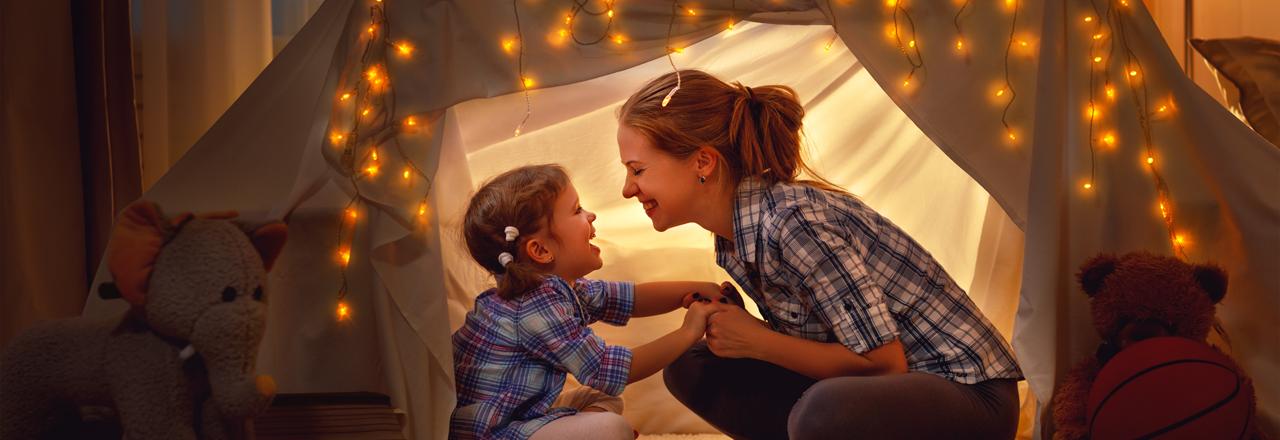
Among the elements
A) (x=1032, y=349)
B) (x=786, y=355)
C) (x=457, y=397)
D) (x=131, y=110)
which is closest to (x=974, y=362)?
(x=1032, y=349)

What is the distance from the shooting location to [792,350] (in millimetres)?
1884

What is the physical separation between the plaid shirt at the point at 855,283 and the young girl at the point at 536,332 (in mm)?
178

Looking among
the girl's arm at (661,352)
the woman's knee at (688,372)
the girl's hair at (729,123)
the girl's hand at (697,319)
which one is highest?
the girl's hair at (729,123)

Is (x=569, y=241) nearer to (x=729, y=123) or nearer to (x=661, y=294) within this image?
(x=661, y=294)

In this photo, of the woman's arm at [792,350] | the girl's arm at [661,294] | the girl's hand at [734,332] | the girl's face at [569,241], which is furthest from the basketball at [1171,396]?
the girl's face at [569,241]

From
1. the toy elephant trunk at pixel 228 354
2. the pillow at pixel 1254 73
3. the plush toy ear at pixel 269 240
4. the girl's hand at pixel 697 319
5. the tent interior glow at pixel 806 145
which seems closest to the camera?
the toy elephant trunk at pixel 228 354

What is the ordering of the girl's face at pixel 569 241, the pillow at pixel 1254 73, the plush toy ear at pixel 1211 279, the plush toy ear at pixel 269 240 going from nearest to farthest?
the plush toy ear at pixel 269 240, the plush toy ear at pixel 1211 279, the girl's face at pixel 569 241, the pillow at pixel 1254 73

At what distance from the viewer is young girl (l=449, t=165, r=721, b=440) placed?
1.95 metres

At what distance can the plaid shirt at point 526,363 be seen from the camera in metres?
1.95

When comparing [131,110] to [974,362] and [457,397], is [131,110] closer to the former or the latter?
[457,397]

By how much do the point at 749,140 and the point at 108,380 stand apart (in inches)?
42.3

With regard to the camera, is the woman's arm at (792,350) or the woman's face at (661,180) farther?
the woman's face at (661,180)

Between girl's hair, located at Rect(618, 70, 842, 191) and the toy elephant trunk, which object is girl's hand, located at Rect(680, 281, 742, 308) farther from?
the toy elephant trunk

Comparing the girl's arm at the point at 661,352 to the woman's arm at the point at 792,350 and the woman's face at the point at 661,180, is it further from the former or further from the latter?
the woman's face at the point at 661,180
